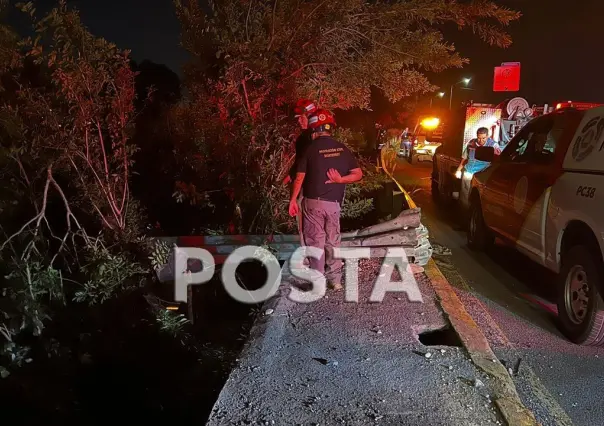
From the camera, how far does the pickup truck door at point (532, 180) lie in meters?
5.63

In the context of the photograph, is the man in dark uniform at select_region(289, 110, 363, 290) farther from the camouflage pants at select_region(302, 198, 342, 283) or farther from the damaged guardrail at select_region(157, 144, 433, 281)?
the damaged guardrail at select_region(157, 144, 433, 281)

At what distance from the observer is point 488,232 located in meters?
7.96

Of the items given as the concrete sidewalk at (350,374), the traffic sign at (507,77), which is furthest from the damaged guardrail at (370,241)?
the traffic sign at (507,77)

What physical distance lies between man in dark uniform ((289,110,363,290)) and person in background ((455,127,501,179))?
4.95 metres

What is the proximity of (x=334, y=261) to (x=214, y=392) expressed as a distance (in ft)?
6.06

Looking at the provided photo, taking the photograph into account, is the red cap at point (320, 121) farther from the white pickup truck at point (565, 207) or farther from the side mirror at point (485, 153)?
the side mirror at point (485, 153)

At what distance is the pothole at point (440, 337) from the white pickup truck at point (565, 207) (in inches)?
47.2

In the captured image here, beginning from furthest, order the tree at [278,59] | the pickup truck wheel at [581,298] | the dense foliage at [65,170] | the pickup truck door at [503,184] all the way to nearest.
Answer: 1. the tree at [278,59]
2. the pickup truck door at [503,184]
3. the dense foliage at [65,170]
4. the pickup truck wheel at [581,298]

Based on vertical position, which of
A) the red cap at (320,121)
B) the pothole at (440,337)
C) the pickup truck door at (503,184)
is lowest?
the pothole at (440,337)

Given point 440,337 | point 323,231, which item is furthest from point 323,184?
point 440,337

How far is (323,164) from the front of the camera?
5215 millimetres

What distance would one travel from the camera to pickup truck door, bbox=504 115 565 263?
5.63 meters

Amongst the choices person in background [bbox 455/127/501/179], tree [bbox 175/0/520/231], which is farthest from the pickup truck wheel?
person in background [bbox 455/127/501/179]

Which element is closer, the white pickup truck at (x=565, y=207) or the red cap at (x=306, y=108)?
the white pickup truck at (x=565, y=207)
